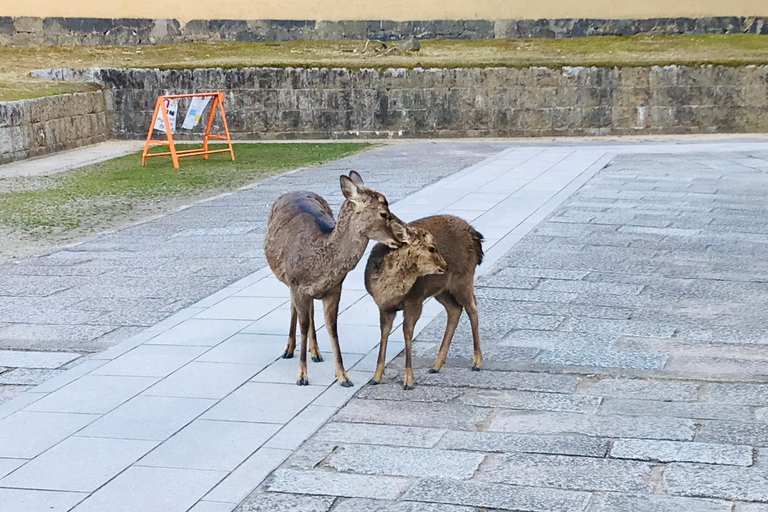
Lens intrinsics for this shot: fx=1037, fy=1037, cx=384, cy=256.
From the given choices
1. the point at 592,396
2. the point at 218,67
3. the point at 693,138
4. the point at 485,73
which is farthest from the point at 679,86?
the point at 592,396

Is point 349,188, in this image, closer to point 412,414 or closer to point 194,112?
point 412,414

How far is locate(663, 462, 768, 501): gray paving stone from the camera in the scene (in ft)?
11.9

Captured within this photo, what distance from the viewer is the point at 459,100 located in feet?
55.3

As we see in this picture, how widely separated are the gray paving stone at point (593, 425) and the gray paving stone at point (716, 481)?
33cm

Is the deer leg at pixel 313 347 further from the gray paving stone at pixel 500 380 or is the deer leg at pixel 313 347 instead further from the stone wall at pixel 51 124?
the stone wall at pixel 51 124

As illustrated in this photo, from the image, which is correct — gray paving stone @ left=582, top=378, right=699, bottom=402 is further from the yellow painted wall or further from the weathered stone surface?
the yellow painted wall

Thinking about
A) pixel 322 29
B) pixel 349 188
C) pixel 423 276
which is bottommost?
pixel 423 276

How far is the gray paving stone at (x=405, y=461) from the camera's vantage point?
3.93m

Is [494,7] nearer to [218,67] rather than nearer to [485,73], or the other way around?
[485,73]

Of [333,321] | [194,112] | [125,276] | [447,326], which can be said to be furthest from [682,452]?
[194,112]

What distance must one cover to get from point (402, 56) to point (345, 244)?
49.6ft

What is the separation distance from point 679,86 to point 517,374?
1248 centimetres

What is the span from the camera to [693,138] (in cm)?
1614

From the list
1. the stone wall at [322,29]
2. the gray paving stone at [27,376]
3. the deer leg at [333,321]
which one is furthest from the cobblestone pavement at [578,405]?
the stone wall at [322,29]
